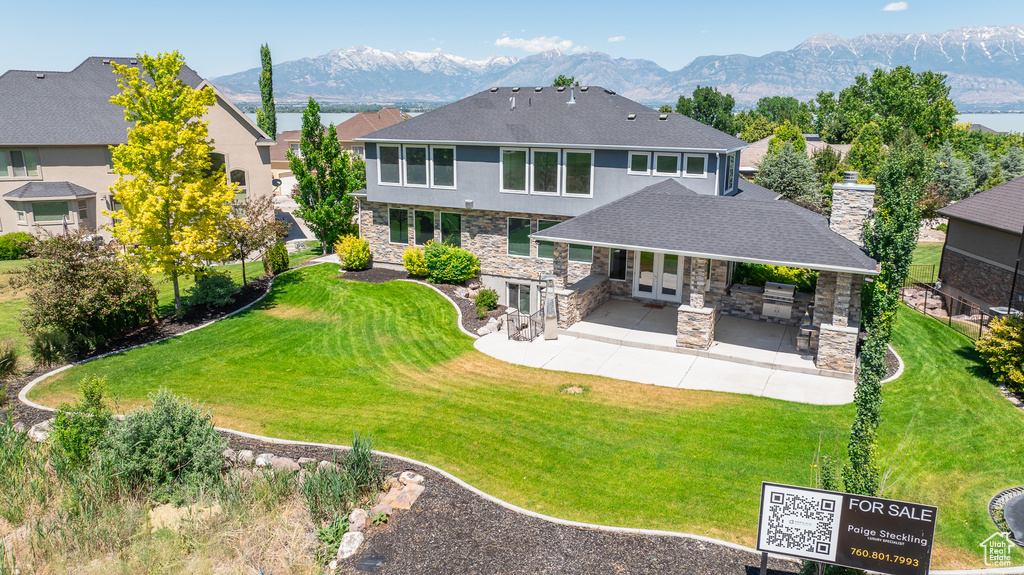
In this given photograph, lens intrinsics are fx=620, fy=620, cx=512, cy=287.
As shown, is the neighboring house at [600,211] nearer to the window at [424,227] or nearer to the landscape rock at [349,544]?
the window at [424,227]

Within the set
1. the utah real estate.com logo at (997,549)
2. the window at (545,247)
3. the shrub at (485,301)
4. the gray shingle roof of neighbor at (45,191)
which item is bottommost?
the utah real estate.com logo at (997,549)

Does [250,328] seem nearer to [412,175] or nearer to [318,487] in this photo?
[412,175]

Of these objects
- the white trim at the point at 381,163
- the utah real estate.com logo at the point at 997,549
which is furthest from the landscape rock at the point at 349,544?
the white trim at the point at 381,163

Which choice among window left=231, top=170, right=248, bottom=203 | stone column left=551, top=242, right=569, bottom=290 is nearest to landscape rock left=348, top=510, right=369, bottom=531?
stone column left=551, top=242, right=569, bottom=290

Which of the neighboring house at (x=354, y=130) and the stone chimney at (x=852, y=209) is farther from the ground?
the neighboring house at (x=354, y=130)

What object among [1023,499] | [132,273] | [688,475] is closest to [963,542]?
[1023,499]

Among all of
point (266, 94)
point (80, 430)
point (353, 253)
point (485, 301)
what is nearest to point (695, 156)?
point (485, 301)

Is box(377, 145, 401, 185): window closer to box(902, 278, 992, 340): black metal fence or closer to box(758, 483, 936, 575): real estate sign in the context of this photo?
box(902, 278, 992, 340): black metal fence
